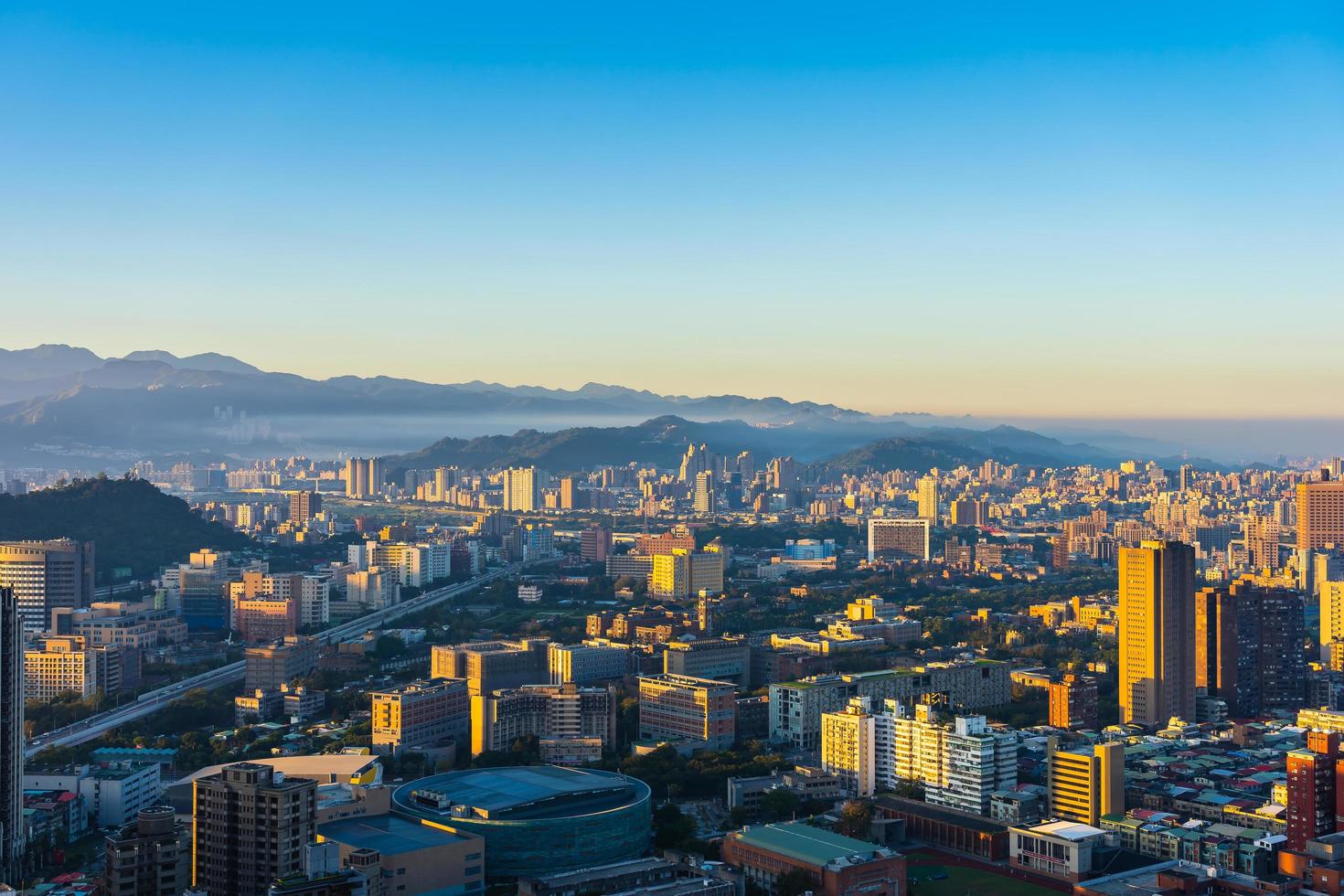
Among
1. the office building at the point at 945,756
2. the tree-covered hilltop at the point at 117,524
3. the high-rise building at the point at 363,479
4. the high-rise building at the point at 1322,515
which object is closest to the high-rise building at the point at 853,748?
the office building at the point at 945,756

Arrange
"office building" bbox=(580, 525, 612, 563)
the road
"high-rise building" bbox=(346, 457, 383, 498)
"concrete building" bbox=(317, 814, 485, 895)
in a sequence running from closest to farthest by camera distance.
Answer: "concrete building" bbox=(317, 814, 485, 895) < the road < "office building" bbox=(580, 525, 612, 563) < "high-rise building" bbox=(346, 457, 383, 498)

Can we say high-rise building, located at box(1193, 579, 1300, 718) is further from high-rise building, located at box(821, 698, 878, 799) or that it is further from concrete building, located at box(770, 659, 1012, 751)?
high-rise building, located at box(821, 698, 878, 799)

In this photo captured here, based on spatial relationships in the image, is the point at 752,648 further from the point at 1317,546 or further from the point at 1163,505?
the point at 1163,505

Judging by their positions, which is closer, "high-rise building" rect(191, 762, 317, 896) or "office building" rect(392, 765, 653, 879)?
"high-rise building" rect(191, 762, 317, 896)

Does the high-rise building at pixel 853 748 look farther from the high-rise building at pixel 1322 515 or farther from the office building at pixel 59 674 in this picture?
the high-rise building at pixel 1322 515

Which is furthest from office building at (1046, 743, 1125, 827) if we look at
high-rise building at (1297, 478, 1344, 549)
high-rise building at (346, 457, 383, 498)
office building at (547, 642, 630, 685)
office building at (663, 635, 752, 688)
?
high-rise building at (346, 457, 383, 498)
